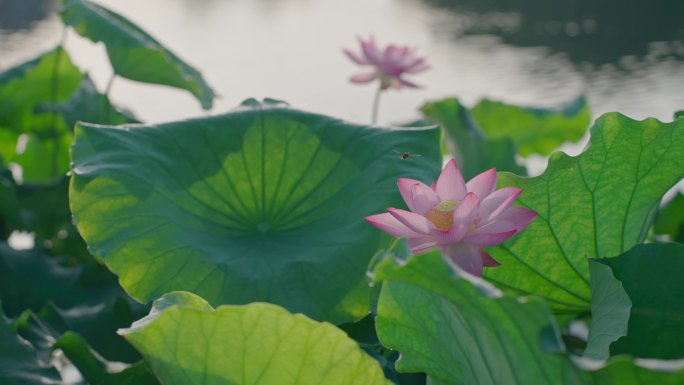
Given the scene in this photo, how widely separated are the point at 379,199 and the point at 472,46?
248cm

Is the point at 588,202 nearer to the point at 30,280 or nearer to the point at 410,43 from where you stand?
the point at 30,280

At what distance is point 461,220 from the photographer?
0.58 meters

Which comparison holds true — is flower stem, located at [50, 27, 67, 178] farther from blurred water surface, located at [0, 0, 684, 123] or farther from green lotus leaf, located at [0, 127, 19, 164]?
blurred water surface, located at [0, 0, 684, 123]

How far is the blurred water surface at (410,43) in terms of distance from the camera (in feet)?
7.93

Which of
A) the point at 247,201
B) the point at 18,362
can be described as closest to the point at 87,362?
the point at 18,362

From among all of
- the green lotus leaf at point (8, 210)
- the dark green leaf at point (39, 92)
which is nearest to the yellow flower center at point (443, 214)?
→ the green lotus leaf at point (8, 210)

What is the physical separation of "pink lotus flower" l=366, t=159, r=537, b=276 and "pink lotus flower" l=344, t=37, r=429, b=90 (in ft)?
2.52

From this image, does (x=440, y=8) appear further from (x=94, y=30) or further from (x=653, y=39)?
(x=94, y=30)

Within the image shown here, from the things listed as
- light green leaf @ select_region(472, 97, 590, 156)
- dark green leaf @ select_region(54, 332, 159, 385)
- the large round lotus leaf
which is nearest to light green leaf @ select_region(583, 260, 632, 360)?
the large round lotus leaf

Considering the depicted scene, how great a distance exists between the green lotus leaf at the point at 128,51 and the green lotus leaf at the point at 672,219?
→ 51cm

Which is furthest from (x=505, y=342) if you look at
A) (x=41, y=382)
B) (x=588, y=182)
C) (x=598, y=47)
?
(x=598, y=47)

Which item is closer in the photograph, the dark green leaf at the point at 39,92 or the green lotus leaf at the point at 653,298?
the green lotus leaf at the point at 653,298

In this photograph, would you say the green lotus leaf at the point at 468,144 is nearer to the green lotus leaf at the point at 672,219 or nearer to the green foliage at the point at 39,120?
the green lotus leaf at the point at 672,219

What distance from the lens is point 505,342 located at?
48 centimetres
